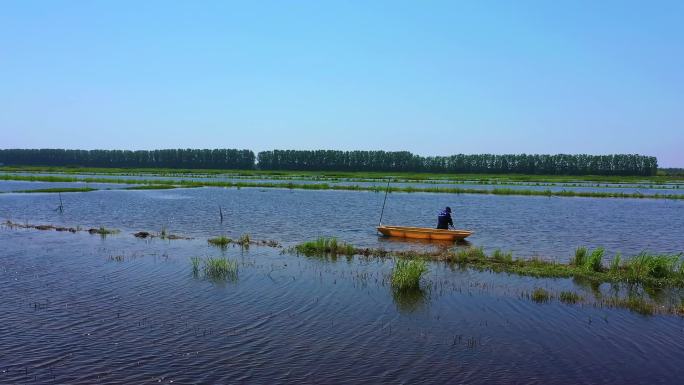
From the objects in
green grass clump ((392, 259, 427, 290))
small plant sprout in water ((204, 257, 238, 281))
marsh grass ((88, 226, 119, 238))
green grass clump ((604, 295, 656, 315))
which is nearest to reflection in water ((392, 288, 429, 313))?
green grass clump ((392, 259, 427, 290))

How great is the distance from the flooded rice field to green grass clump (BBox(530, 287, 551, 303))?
148 millimetres

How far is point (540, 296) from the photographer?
14.6 m

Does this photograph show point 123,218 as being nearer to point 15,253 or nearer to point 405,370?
point 15,253

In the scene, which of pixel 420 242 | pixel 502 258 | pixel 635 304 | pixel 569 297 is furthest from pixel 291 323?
pixel 420 242

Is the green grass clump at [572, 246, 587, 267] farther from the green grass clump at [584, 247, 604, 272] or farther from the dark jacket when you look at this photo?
the dark jacket

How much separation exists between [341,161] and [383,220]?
448 feet

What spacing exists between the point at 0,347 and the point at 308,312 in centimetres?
627

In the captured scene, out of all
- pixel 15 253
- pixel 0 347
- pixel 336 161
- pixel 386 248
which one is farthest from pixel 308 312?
pixel 336 161

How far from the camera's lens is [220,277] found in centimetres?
1631

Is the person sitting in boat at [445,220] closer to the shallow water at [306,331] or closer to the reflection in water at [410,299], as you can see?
the shallow water at [306,331]

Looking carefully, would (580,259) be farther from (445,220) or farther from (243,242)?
(243,242)

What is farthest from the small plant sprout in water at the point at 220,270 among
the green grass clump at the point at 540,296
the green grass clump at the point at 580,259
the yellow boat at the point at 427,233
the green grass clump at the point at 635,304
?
the green grass clump at the point at 580,259

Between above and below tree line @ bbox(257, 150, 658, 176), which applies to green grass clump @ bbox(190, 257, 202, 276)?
below

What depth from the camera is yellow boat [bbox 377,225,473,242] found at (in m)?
26.1
